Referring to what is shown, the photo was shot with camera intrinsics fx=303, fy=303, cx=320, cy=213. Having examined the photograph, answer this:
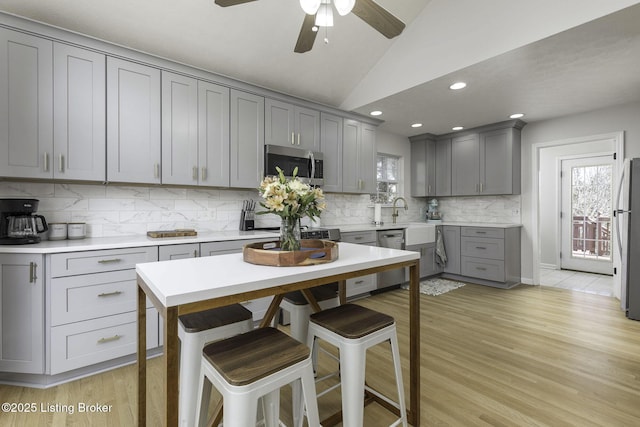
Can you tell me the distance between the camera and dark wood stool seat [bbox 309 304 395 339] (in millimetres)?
1340

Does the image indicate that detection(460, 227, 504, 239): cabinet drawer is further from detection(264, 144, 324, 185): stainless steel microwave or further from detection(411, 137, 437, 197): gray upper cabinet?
detection(264, 144, 324, 185): stainless steel microwave

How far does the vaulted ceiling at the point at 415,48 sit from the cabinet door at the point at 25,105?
0.31 meters

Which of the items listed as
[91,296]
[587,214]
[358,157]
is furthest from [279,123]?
[587,214]

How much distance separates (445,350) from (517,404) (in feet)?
2.31

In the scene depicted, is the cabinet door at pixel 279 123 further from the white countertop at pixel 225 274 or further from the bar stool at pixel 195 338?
the bar stool at pixel 195 338

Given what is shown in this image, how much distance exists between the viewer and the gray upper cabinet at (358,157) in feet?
13.4

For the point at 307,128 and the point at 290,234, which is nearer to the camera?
the point at 290,234

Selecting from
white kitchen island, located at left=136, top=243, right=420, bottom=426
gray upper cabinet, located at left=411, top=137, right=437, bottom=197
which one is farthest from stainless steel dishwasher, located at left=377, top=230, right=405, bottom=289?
white kitchen island, located at left=136, top=243, right=420, bottom=426

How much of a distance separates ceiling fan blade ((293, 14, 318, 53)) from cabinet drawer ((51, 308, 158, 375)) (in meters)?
2.21

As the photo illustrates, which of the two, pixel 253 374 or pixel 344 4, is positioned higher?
pixel 344 4

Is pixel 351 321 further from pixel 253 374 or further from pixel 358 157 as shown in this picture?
pixel 358 157

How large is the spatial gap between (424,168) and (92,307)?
494cm

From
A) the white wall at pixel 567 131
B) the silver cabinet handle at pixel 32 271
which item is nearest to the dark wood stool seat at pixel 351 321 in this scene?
the silver cabinet handle at pixel 32 271

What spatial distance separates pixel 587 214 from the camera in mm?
5297
